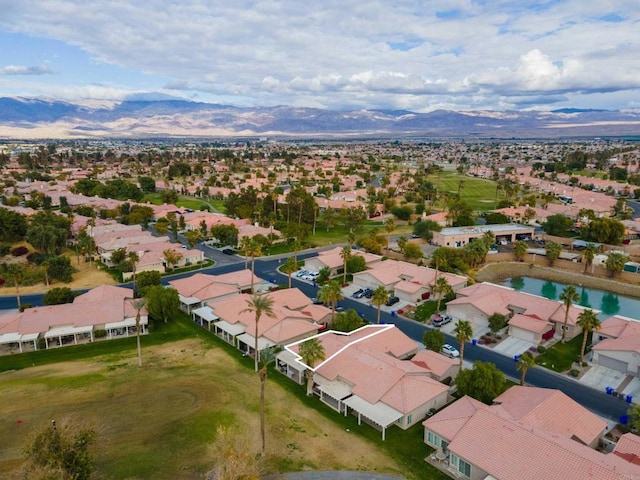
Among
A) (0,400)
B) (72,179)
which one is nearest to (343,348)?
(0,400)

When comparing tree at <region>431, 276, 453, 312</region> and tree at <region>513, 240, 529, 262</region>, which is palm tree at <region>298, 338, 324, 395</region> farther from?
tree at <region>513, 240, 529, 262</region>

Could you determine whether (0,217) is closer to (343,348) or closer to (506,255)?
(343,348)

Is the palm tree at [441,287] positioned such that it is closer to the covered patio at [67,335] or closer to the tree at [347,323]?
the tree at [347,323]

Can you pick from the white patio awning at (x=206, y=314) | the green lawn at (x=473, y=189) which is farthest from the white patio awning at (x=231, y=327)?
the green lawn at (x=473, y=189)

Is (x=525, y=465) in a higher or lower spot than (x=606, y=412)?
higher

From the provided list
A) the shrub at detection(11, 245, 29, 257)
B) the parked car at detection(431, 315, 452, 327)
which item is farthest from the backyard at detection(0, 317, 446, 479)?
the shrub at detection(11, 245, 29, 257)

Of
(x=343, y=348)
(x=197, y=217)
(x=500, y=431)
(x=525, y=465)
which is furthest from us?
(x=197, y=217)
